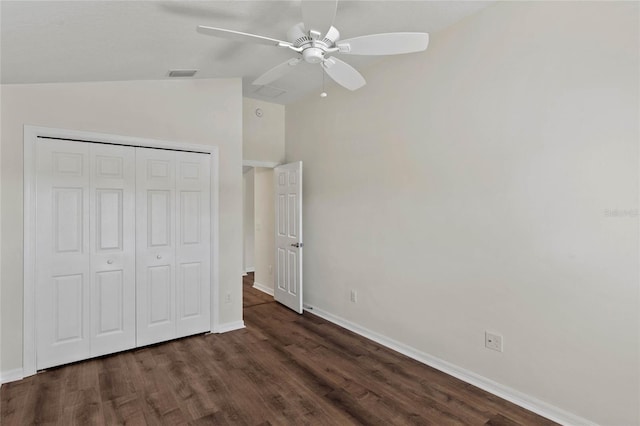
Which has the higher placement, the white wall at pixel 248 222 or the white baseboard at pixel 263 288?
the white wall at pixel 248 222

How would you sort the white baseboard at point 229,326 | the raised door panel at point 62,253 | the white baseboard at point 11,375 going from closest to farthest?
the white baseboard at point 11,375, the raised door panel at point 62,253, the white baseboard at point 229,326

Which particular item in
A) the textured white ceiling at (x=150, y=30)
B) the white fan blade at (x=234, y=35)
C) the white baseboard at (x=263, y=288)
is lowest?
→ the white baseboard at (x=263, y=288)

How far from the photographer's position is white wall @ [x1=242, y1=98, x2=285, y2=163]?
179 inches

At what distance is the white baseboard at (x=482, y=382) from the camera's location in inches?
82.8

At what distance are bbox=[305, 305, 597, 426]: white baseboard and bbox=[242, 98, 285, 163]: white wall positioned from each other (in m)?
2.68

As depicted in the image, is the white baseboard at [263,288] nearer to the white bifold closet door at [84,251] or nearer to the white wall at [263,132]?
the white wall at [263,132]

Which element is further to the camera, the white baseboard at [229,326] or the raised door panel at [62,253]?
the white baseboard at [229,326]

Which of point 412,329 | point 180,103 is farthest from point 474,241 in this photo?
point 180,103

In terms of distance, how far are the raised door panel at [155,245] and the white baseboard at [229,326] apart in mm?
471

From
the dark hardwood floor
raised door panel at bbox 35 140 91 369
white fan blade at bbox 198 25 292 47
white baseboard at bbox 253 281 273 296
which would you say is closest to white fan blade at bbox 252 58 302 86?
white fan blade at bbox 198 25 292 47

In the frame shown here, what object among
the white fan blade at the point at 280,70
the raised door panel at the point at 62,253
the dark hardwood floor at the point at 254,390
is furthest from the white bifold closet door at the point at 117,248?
the white fan blade at the point at 280,70

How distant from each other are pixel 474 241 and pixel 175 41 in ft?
9.33

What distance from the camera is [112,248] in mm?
3107

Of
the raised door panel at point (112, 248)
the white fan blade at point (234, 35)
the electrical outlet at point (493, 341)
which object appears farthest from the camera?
the raised door panel at point (112, 248)
